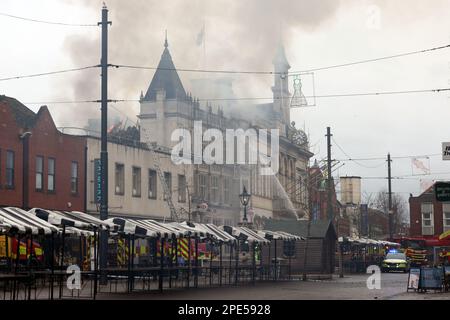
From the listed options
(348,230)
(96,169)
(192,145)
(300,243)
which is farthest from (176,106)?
(348,230)

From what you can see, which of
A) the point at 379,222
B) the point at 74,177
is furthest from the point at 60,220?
the point at 379,222

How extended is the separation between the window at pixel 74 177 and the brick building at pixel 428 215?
57559 millimetres

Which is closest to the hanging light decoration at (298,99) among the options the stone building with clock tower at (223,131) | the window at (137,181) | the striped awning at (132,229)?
the stone building with clock tower at (223,131)

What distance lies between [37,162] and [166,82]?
23438mm

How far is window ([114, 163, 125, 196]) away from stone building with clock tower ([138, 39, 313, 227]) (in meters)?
6.02

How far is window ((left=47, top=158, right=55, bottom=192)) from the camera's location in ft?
159

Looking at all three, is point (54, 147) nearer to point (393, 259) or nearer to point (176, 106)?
point (176, 106)

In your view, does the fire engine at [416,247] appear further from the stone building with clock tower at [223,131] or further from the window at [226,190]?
the window at [226,190]

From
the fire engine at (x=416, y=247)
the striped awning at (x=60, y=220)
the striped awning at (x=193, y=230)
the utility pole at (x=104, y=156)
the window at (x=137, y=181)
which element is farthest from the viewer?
the fire engine at (x=416, y=247)

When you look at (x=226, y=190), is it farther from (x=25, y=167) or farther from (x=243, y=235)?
(x=243, y=235)

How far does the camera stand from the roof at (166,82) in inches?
2672

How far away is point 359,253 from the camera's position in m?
66.6
